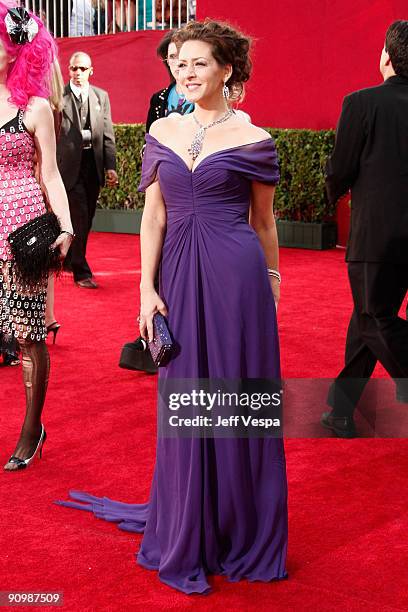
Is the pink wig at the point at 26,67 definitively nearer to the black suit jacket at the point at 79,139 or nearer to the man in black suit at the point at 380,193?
the man in black suit at the point at 380,193

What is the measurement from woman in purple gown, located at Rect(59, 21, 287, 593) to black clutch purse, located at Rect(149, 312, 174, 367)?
0.04 metres

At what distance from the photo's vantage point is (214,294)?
131 inches

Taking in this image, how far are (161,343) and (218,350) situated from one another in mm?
189

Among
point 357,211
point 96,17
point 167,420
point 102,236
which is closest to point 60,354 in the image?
point 357,211

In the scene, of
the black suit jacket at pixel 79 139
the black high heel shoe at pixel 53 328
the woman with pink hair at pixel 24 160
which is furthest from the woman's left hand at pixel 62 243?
the black suit jacket at pixel 79 139

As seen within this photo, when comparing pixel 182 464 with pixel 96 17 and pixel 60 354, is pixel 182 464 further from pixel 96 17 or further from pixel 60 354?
pixel 96 17

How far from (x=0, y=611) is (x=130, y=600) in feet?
1.32

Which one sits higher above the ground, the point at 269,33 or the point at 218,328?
the point at 269,33

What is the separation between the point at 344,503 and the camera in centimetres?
409

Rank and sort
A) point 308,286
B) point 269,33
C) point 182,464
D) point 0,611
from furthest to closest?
point 269,33 → point 308,286 → point 182,464 → point 0,611

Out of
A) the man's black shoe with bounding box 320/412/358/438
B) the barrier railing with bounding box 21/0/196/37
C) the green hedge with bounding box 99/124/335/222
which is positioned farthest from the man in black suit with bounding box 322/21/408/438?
the barrier railing with bounding box 21/0/196/37

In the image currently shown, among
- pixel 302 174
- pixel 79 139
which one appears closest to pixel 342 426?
pixel 79 139

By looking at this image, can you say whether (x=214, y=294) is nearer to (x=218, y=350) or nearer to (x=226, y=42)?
(x=218, y=350)

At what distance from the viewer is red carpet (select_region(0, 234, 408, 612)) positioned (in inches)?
129
